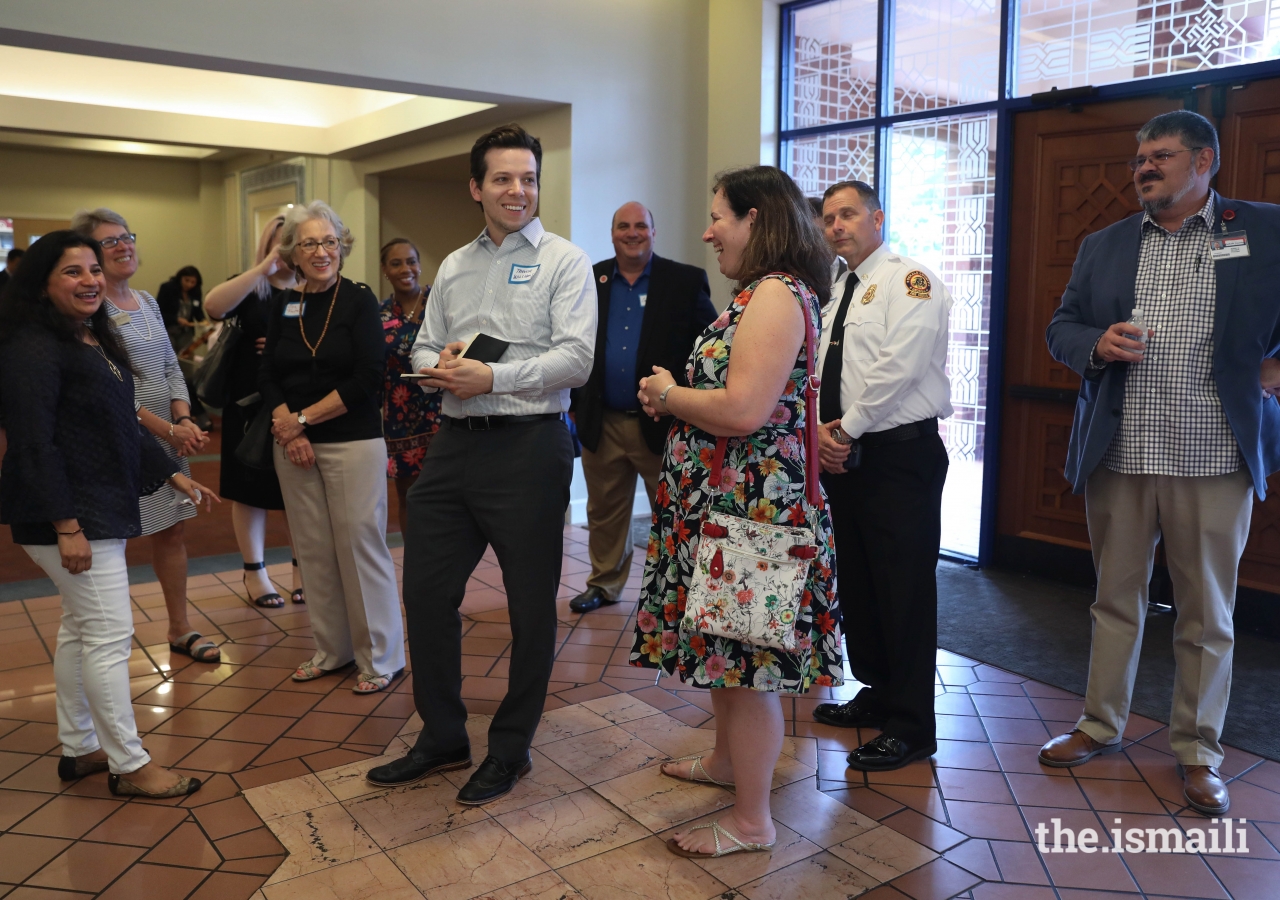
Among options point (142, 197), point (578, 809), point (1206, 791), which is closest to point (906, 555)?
point (1206, 791)

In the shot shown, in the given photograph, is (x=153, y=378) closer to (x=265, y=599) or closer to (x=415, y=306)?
(x=415, y=306)

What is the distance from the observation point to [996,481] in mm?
5312

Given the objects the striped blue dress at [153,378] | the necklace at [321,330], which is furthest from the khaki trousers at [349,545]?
the striped blue dress at [153,378]

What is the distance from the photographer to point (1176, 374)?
2.89 metres

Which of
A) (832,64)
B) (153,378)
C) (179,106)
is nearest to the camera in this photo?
(153,378)

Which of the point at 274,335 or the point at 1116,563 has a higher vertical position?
the point at 274,335

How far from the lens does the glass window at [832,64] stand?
594cm

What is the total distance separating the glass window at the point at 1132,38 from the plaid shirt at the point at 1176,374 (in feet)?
6.48

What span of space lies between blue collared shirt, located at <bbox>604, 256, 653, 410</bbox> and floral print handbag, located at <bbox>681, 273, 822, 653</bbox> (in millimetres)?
2160

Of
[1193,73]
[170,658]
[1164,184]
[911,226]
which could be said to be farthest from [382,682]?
[1193,73]

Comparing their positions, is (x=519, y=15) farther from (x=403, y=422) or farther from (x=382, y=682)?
(x=382, y=682)

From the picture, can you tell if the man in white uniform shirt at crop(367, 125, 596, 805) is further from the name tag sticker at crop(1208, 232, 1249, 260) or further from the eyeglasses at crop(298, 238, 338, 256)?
the name tag sticker at crop(1208, 232, 1249, 260)

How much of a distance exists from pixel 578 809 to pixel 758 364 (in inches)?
52.6

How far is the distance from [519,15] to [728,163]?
1632mm
